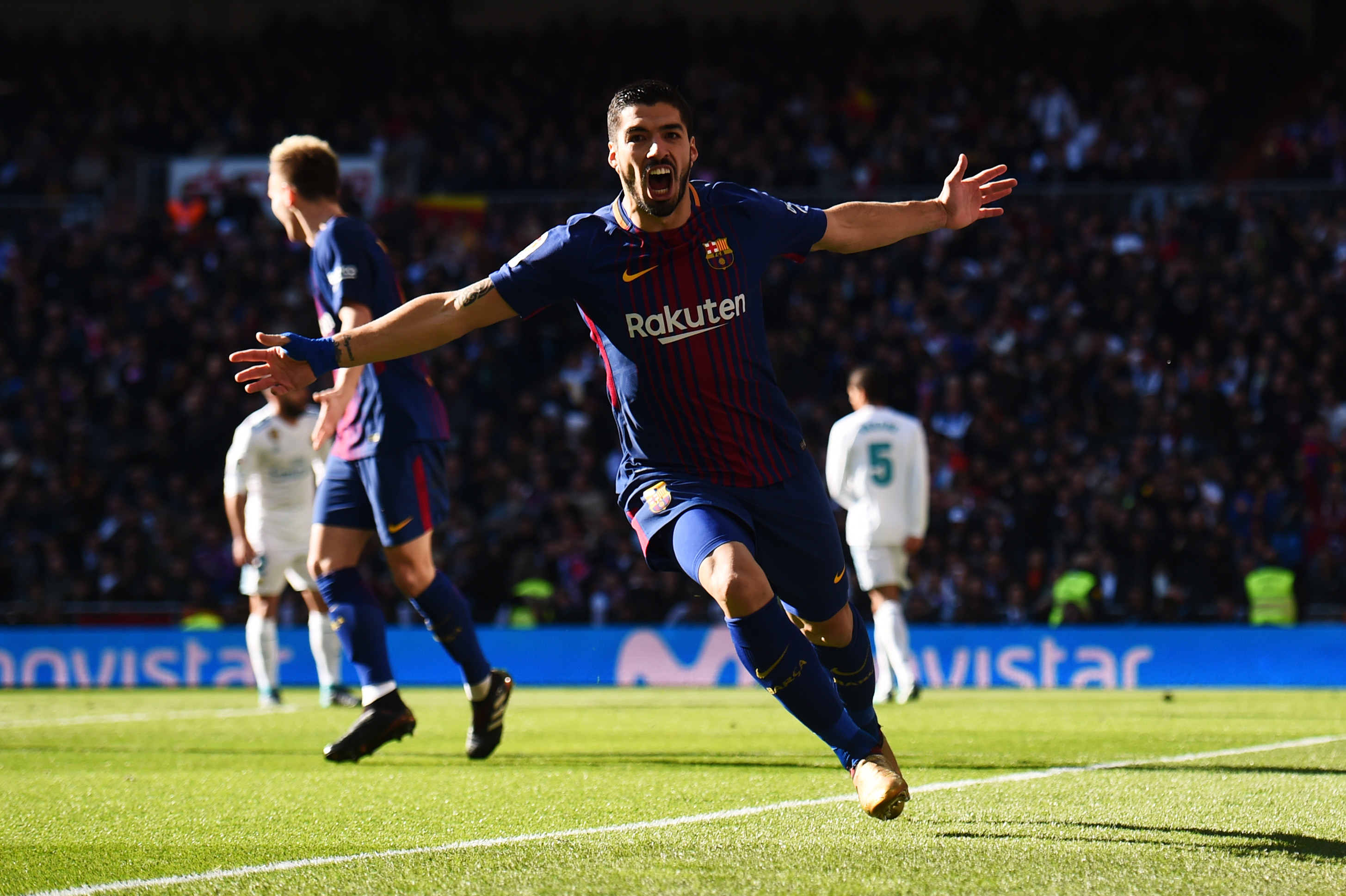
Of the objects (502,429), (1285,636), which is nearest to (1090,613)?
(1285,636)

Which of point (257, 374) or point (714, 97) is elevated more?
point (714, 97)

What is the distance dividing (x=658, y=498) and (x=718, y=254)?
0.74 metres

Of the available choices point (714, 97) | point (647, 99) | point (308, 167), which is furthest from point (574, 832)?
point (714, 97)

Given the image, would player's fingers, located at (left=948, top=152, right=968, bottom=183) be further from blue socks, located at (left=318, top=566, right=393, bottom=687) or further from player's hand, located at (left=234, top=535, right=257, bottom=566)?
player's hand, located at (left=234, top=535, right=257, bottom=566)

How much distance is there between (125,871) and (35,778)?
2416mm

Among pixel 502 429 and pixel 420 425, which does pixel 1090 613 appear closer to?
pixel 502 429

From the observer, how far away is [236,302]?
775 inches

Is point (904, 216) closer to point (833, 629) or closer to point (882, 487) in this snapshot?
point (833, 629)

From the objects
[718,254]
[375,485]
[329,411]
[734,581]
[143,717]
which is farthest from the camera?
[143,717]

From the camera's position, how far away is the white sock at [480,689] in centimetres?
642

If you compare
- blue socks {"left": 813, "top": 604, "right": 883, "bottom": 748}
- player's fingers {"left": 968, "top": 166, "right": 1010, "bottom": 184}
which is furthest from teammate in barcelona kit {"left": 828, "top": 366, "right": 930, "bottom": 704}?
blue socks {"left": 813, "top": 604, "right": 883, "bottom": 748}

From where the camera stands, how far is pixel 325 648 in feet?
33.2

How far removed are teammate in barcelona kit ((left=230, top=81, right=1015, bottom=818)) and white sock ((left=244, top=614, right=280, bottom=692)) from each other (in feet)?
21.7

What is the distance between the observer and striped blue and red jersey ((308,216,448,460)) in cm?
634
